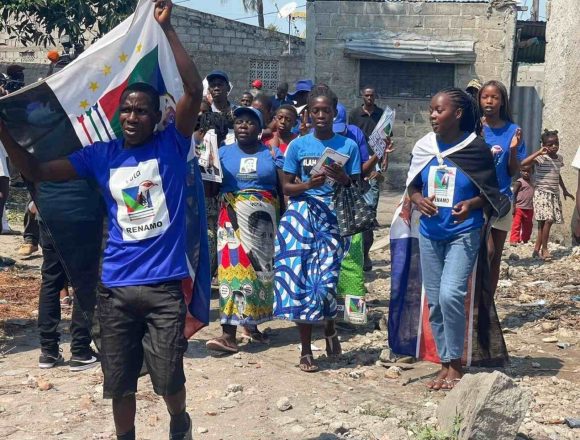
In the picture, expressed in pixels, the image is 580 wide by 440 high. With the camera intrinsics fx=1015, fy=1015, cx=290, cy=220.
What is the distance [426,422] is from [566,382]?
1.36 metres

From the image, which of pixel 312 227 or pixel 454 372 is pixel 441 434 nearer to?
pixel 454 372

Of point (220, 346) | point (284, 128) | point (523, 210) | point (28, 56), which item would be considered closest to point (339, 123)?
point (284, 128)

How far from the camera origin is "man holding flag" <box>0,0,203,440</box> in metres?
4.47

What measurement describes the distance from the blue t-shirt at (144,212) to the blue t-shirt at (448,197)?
2.06 meters

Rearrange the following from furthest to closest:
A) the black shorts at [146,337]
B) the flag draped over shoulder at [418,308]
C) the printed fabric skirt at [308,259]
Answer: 1. the printed fabric skirt at [308,259]
2. the flag draped over shoulder at [418,308]
3. the black shorts at [146,337]

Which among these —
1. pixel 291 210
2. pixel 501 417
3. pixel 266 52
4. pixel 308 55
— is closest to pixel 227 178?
pixel 291 210

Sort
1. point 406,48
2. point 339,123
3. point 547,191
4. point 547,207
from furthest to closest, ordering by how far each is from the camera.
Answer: point 406,48 < point 547,191 < point 547,207 < point 339,123

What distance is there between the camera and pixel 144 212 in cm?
450

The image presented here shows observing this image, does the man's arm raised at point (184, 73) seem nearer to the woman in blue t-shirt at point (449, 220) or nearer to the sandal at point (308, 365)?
the woman in blue t-shirt at point (449, 220)

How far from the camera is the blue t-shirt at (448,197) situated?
6.08 m

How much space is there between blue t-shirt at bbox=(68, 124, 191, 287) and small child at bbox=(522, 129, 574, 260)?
7796 mm

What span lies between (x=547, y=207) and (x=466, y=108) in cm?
589

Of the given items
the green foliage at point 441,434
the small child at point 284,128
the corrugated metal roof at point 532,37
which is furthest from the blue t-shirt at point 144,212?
the corrugated metal roof at point 532,37

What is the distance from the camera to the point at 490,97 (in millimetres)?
7477
